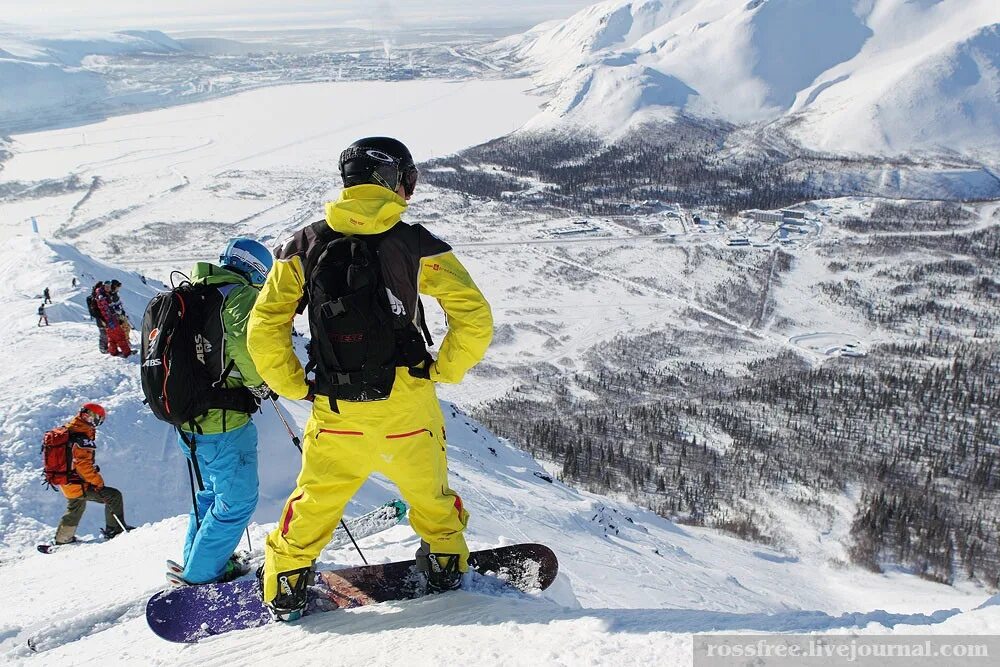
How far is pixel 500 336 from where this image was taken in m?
51.1

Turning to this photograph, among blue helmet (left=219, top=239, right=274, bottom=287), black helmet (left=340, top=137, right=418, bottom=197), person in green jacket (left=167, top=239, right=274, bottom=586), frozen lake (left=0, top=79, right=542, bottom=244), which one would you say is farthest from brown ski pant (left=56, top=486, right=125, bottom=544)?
frozen lake (left=0, top=79, right=542, bottom=244)

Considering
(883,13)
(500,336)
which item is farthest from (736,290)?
(883,13)

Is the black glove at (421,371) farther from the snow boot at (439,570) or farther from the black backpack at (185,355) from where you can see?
the black backpack at (185,355)

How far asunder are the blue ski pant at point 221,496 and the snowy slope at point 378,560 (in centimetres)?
53

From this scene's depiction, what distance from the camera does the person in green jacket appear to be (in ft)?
13.6

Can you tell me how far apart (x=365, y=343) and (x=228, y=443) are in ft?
5.06

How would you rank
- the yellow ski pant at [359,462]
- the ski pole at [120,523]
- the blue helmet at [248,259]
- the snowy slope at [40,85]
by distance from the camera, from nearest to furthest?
the yellow ski pant at [359,462]
the blue helmet at [248,259]
the ski pole at [120,523]
the snowy slope at [40,85]

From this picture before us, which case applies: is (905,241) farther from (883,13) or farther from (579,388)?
(883,13)

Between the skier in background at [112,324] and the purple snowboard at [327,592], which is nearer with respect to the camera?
the purple snowboard at [327,592]

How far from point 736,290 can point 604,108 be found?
85189 mm

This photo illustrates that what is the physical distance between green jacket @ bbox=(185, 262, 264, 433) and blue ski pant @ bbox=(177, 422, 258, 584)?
0.30 feet

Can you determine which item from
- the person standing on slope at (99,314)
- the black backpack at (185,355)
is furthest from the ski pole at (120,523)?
the person standing on slope at (99,314)

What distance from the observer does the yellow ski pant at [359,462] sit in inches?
144

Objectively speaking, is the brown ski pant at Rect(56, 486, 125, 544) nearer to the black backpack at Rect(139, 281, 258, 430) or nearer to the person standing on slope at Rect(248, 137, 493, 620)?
the black backpack at Rect(139, 281, 258, 430)
